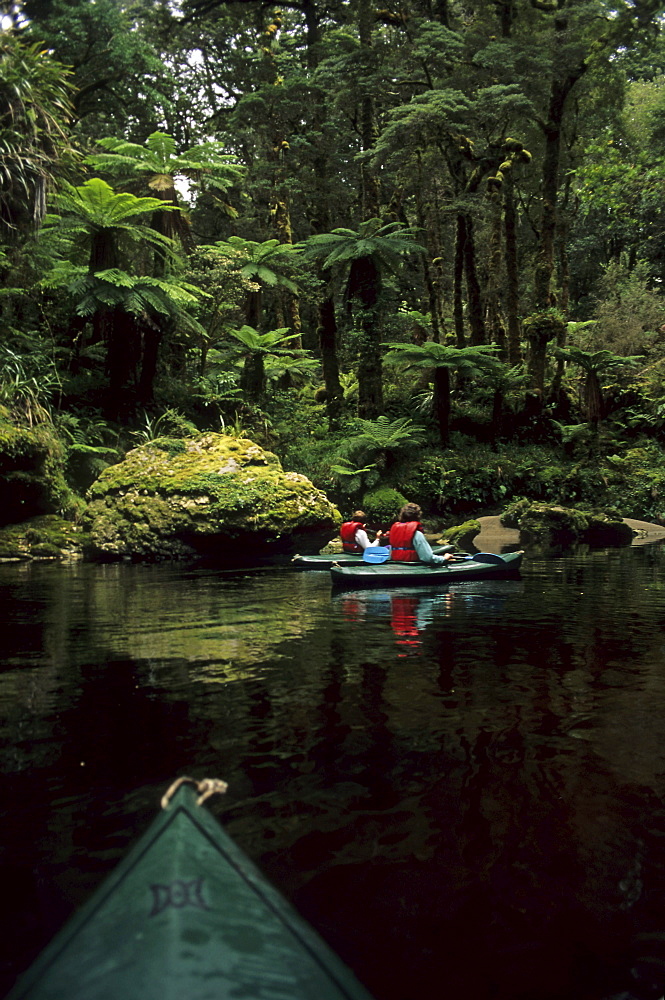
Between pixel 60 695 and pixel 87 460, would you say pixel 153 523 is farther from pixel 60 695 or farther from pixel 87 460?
pixel 60 695

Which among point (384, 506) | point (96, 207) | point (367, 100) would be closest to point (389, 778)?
point (384, 506)

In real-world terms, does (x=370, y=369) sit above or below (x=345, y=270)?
below

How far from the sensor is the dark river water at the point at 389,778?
2.17 metres

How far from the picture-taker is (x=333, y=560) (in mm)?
10648

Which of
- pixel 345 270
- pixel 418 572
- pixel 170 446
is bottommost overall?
pixel 418 572

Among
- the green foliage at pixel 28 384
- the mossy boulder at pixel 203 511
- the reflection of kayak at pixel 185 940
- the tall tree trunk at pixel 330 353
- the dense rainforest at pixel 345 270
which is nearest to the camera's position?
the reflection of kayak at pixel 185 940

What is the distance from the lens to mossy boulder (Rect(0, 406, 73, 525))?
1347 centimetres

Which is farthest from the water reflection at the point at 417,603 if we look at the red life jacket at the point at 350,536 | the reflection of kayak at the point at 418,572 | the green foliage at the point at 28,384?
the green foliage at the point at 28,384

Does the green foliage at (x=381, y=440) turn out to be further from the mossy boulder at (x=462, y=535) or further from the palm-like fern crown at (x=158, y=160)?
the palm-like fern crown at (x=158, y=160)

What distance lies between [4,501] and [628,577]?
10.8 metres

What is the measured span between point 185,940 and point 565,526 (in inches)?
617

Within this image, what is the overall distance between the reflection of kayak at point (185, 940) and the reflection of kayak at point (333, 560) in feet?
28.7

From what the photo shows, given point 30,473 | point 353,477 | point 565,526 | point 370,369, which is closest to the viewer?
point 30,473

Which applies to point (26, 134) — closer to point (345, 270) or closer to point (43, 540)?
point (43, 540)
